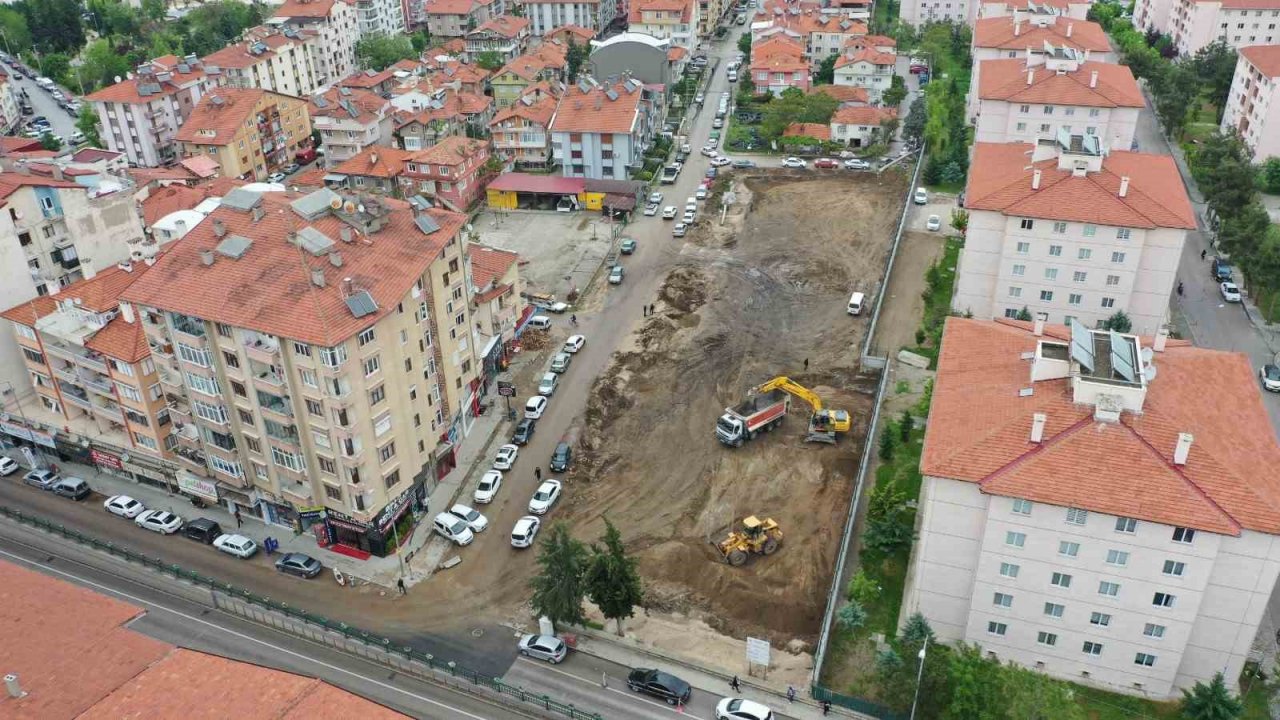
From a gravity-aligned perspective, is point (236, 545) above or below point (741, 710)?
below

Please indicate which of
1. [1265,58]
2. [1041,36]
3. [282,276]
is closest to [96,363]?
[282,276]

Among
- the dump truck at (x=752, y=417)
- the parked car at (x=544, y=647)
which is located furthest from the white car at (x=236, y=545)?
the dump truck at (x=752, y=417)

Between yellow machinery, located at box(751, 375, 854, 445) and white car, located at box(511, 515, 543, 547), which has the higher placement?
yellow machinery, located at box(751, 375, 854, 445)

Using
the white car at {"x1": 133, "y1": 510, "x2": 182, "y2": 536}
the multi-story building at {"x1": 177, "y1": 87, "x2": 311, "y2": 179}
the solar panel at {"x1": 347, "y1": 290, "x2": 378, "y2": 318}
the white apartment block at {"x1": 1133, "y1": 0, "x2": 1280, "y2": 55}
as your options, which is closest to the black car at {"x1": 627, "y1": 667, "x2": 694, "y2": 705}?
the solar panel at {"x1": 347, "y1": 290, "x2": 378, "y2": 318}

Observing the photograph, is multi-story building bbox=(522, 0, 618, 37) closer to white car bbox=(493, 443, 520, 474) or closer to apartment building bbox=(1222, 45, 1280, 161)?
apartment building bbox=(1222, 45, 1280, 161)

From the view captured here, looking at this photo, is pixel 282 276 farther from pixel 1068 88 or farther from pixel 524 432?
pixel 1068 88
